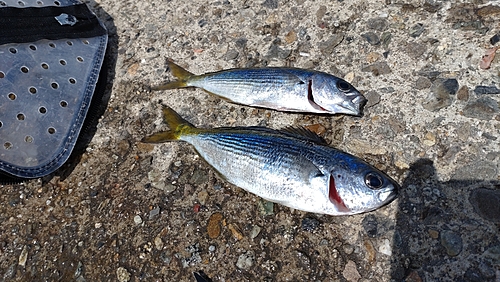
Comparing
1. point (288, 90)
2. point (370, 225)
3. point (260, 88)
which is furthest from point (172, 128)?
point (370, 225)

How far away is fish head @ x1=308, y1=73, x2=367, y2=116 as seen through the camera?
3.09 metres

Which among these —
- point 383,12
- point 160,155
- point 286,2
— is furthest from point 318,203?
point 286,2

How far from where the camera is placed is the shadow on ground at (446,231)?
237 centimetres

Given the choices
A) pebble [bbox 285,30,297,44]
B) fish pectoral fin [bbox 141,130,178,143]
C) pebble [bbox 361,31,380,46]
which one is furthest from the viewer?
pebble [bbox 285,30,297,44]

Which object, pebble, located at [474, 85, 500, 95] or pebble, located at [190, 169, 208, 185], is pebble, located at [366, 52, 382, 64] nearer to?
pebble, located at [474, 85, 500, 95]

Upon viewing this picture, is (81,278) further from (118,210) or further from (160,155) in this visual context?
(160,155)

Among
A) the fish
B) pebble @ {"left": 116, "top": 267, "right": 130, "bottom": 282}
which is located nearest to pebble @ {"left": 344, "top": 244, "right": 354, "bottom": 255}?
the fish

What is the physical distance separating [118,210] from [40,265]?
0.80 metres

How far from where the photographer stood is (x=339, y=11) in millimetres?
3932

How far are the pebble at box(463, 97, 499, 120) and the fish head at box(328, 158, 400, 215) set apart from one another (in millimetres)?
1122

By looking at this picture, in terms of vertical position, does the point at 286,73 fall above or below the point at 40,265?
above

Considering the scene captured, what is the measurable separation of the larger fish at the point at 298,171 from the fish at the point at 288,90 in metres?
0.37

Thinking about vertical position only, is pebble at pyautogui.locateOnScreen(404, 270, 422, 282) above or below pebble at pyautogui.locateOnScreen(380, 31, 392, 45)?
below

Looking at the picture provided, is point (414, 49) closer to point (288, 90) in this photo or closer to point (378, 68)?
point (378, 68)
